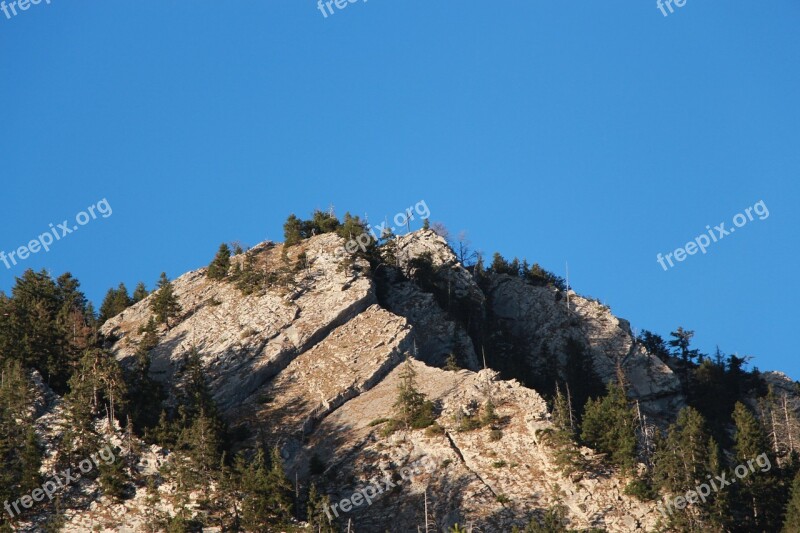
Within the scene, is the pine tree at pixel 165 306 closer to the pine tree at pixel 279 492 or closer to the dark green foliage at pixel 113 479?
the dark green foliage at pixel 113 479

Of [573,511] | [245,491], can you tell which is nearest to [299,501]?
[245,491]

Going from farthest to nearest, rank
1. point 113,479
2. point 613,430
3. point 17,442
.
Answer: point 613,430 → point 17,442 → point 113,479

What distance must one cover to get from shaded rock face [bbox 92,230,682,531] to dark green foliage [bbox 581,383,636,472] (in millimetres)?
2014

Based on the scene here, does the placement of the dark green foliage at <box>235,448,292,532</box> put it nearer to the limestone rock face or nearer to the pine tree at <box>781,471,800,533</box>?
the limestone rock face

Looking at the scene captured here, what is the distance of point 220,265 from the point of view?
469ft

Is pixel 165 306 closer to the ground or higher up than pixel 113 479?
higher up

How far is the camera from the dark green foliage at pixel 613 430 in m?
105

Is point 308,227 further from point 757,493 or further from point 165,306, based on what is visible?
point 757,493

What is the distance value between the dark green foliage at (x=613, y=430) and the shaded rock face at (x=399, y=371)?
2014mm

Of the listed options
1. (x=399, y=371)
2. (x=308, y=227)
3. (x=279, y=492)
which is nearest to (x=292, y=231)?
(x=308, y=227)

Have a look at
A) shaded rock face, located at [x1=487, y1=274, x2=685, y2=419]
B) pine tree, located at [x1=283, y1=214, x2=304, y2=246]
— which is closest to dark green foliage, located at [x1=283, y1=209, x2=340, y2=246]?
pine tree, located at [x1=283, y1=214, x2=304, y2=246]

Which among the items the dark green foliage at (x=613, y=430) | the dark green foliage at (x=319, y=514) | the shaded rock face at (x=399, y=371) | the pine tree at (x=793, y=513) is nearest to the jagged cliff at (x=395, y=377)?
the shaded rock face at (x=399, y=371)

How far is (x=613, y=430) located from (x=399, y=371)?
2310 centimetres

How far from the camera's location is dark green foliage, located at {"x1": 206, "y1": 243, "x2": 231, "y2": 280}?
462 feet
